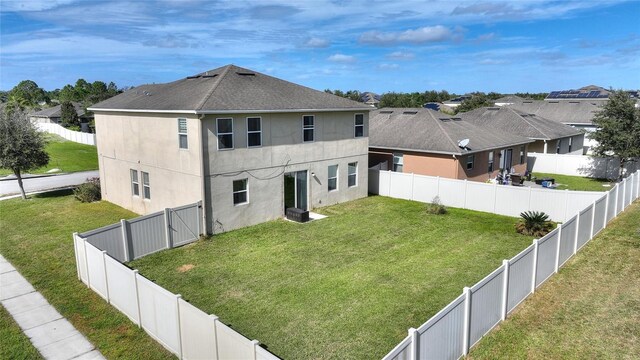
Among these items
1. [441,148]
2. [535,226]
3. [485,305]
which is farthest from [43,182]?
[485,305]

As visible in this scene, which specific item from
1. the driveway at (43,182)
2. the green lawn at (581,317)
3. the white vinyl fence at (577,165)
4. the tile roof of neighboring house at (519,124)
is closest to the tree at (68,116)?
the driveway at (43,182)

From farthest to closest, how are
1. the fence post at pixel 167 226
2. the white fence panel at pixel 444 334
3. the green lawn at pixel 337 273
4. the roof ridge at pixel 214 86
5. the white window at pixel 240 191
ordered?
the white window at pixel 240 191, the roof ridge at pixel 214 86, the fence post at pixel 167 226, the green lawn at pixel 337 273, the white fence panel at pixel 444 334

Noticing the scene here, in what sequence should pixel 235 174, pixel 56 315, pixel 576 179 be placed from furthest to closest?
pixel 576 179 < pixel 235 174 < pixel 56 315

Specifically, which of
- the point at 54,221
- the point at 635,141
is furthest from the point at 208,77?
the point at 635,141

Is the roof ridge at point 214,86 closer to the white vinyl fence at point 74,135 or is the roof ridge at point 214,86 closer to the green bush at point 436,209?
the green bush at point 436,209

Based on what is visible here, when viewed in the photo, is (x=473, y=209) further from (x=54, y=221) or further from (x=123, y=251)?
A: (x=54, y=221)

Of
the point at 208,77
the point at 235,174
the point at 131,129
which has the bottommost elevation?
the point at 235,174
